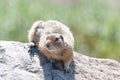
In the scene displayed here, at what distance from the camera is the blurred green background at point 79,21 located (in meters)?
13.7

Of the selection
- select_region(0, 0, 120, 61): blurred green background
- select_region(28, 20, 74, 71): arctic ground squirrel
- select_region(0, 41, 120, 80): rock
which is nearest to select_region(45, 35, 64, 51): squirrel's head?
select_region(28, 20, 74, 71): arctic ground squirrel

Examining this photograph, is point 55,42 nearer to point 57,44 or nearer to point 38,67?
point 57,44

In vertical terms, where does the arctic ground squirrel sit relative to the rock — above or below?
above

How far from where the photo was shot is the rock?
8.30 m

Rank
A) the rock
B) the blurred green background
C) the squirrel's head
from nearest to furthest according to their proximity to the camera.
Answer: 1. the rock
2. the squirrel's head
3. the blurred green background

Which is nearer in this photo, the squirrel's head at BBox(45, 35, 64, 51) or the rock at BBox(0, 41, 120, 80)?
the rock at BBox(0, 41, 120, 80)

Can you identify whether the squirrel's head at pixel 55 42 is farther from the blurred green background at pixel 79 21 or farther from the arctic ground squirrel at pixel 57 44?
the blurred green background at pixel 79 21

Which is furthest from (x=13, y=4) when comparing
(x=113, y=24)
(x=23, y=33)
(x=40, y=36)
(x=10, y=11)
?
(x=40, y=36)

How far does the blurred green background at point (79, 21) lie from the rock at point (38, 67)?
428 cm

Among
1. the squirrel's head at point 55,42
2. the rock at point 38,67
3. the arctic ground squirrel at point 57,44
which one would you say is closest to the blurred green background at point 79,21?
the rock at point 38,67

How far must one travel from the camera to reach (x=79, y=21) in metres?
14.5

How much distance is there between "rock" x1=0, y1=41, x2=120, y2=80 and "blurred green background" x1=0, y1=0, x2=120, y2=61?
4.28 metres

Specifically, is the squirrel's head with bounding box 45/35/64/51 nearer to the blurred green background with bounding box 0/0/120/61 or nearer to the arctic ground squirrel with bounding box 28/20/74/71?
the arctic ground squirrel with bounding box 28/20/74/71

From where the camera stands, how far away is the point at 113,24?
47.6 ft
